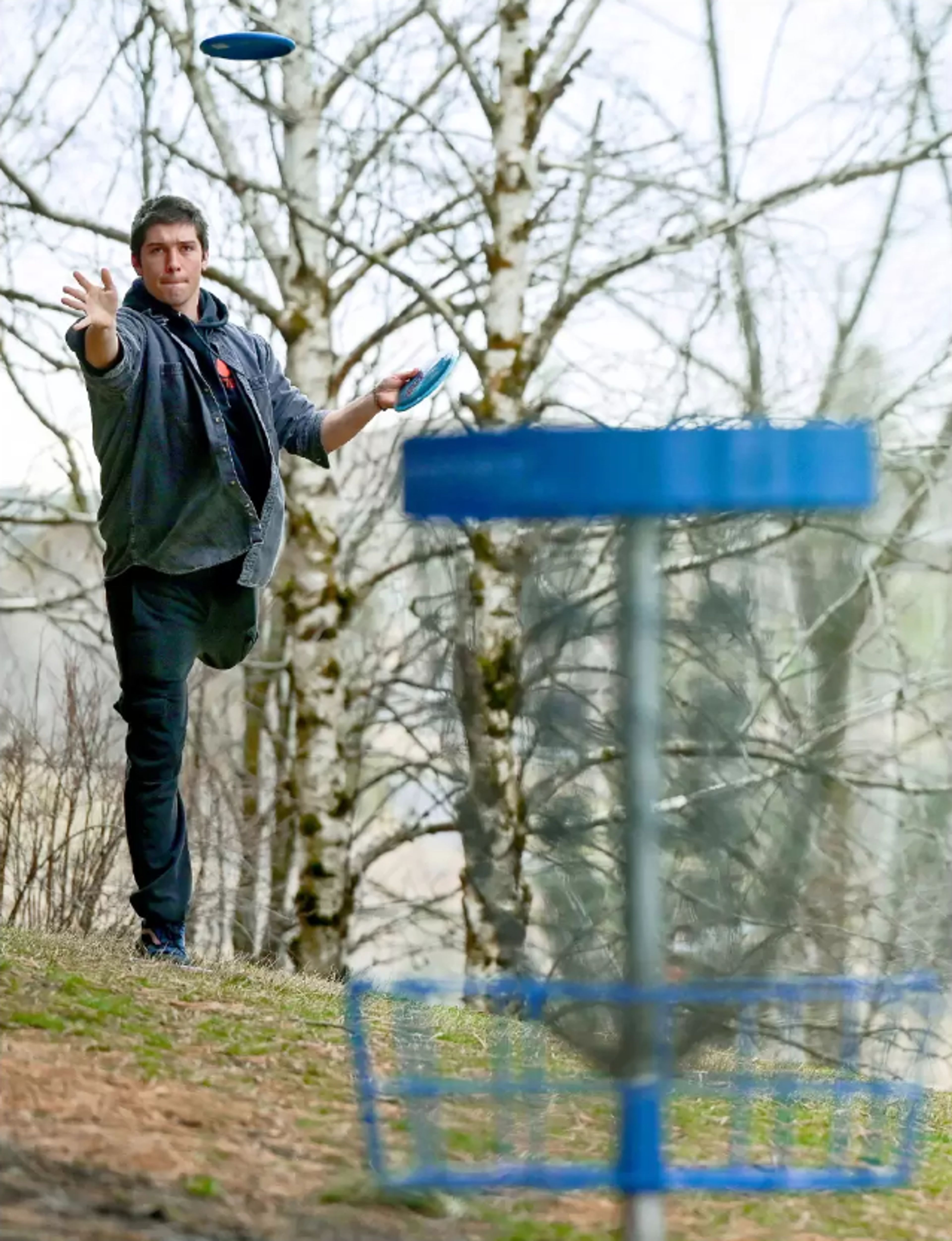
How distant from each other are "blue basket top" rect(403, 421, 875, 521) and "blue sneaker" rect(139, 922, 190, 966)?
2.62 meters

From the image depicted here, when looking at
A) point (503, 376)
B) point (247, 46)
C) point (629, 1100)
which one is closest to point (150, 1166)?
point (629, 1100)

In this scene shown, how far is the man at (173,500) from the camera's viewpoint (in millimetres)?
4070

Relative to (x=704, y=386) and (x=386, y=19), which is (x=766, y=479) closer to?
(x=704, y=386)

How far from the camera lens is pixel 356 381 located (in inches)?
340

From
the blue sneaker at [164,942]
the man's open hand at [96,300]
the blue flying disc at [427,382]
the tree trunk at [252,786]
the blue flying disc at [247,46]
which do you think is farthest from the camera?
the tree trunk at [252,786]

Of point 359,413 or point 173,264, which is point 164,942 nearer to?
point 359,413

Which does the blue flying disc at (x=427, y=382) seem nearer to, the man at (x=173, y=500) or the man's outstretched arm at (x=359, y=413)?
Answer: the man's outstretched arm at (x=359, y=413)

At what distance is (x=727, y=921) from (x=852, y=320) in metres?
6.32

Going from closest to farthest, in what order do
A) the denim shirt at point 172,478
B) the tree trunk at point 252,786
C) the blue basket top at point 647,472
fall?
the blue basket top at point 647,472, the denim shirt at point 172,478, the tree trunk at point 252,786

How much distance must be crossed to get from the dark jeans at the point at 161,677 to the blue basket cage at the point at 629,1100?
73 centimetres

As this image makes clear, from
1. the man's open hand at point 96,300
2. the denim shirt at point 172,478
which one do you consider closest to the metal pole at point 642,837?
the man's open hand at point 96,300

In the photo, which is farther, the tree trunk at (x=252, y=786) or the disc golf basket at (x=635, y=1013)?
the tree trunk at (x=252, y=786)

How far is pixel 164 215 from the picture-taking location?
4.09m

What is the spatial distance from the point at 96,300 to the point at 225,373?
0.59m
